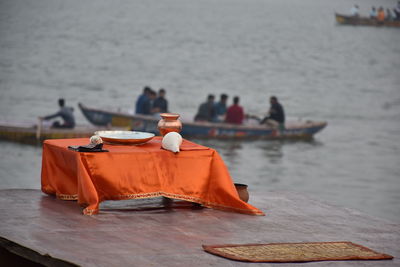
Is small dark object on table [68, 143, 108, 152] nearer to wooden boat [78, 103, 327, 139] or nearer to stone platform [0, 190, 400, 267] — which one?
stone platform [0, 190, 400, 267]

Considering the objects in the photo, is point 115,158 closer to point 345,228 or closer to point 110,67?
point 345,228

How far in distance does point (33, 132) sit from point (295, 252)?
13.7 metres

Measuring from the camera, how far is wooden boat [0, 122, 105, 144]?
17689 mm

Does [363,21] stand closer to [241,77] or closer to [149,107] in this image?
[241,77]

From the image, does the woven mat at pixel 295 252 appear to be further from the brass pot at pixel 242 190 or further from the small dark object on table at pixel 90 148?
the small dark object on table at pixel 90 148

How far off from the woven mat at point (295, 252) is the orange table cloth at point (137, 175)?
1.01 m

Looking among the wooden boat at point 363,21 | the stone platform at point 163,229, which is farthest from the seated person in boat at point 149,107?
the wooden boat at point 363,21

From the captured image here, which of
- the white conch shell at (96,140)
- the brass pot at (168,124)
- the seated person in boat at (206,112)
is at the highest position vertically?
the brass pot at (168,124)

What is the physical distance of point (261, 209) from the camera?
7.09 meters

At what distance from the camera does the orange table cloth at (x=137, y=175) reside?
21.1 feet

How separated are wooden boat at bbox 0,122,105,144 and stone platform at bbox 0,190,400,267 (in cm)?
1048

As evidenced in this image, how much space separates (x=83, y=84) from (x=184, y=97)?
6.41m

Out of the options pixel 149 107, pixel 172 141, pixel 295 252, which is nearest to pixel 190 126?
pixel 149 107

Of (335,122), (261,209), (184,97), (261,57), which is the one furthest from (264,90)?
(261,209)
